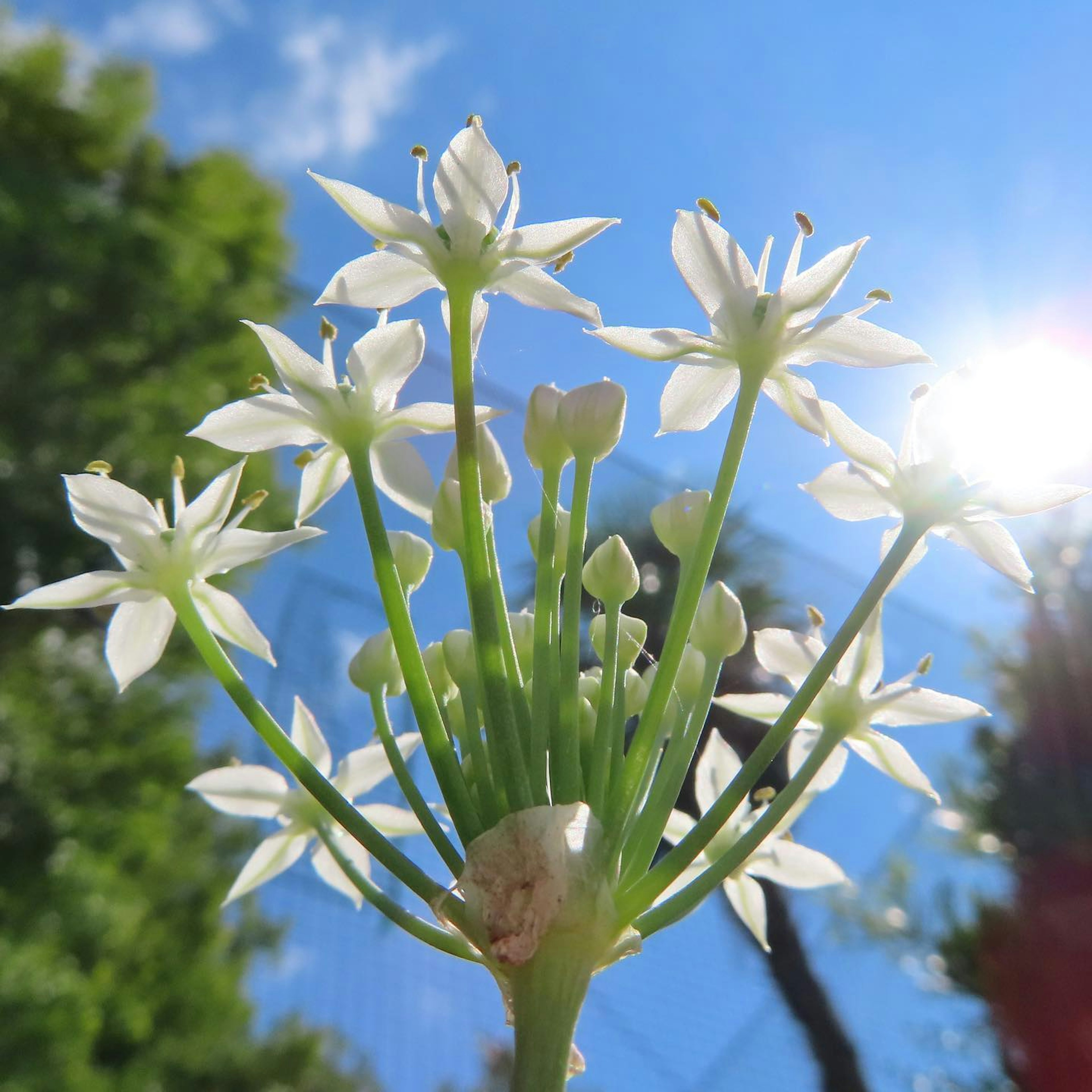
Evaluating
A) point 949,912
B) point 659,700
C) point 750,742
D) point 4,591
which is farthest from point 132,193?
point 659,700

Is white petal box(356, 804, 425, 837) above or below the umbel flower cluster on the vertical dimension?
below

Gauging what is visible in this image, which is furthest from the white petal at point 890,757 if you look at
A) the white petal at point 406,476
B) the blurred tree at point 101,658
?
the blurred tree at point 101,658

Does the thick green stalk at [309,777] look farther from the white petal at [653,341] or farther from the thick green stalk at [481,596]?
the white petal at [653,341]

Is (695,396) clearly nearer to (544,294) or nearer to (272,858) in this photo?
(544,294)

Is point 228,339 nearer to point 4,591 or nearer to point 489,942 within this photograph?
point 4,591

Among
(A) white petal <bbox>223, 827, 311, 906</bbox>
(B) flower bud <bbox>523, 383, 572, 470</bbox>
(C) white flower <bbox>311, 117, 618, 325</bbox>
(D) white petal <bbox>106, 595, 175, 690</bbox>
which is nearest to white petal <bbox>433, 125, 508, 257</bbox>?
(C) white flower <bbox>311, 117, 618, 325</bbox>

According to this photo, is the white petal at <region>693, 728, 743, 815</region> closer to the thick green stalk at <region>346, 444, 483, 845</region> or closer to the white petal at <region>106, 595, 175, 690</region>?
the thick green stalk at <region>346, 444, 483, 845</region>
